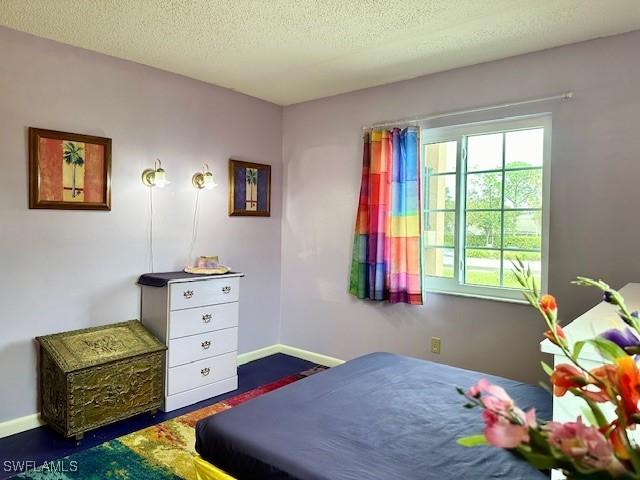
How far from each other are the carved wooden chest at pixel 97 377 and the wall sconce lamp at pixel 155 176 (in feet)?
3.57

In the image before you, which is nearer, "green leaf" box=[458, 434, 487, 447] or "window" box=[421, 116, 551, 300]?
"green leaf" box=[458, 434, 487, 447]

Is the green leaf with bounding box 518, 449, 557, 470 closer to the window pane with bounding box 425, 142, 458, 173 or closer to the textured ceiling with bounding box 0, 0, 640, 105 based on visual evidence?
the textured ceiling with bounding box 0, 0, 640, 105

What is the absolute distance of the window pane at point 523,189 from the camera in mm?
3010

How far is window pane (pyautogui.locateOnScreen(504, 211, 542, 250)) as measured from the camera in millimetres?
3012

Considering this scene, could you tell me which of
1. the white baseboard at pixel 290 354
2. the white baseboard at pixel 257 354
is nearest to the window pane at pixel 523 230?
the white baseboard at pixel 290 354

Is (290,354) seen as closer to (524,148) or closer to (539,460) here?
(524,148)

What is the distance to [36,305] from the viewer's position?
9.39ft

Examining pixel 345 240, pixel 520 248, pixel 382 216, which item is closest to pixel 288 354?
pixel 345 240

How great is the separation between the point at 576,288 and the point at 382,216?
1.46m

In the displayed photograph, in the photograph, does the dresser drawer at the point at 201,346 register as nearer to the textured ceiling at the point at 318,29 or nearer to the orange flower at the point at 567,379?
the textured ceiling at the point at 318,29

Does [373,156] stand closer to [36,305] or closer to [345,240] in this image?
[345,240]

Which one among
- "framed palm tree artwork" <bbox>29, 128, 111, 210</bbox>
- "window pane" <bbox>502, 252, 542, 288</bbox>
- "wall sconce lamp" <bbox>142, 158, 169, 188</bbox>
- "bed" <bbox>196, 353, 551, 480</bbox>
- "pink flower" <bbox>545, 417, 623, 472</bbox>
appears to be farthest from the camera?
"wall sconce lamp" <bbox>142, 158, 169, 188</bbox>

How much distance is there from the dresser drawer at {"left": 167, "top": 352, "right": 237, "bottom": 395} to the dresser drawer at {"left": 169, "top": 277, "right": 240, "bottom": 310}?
43cm

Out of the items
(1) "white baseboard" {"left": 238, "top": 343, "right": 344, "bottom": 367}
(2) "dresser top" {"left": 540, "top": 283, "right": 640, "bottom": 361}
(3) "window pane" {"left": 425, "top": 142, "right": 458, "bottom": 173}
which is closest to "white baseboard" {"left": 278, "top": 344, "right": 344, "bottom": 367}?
(1) "white baseboard" {"left": 238, "top": 343, "right": 344, "bottom": 367}
